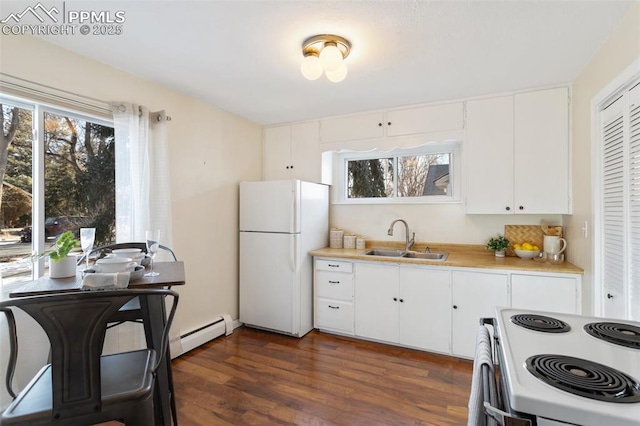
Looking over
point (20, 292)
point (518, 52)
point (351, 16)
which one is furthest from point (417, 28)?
point (20, 292)

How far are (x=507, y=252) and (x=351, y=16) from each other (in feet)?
8.31

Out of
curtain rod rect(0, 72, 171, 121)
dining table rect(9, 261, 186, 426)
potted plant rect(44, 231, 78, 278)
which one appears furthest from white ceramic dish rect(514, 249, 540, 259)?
curtain rod rect(0, 72, 171, 121)

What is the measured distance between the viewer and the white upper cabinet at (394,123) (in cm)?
290

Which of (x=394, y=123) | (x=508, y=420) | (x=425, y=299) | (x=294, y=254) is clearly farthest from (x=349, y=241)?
(x=508, y=420)

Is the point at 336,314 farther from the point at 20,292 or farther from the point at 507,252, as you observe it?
the point at 20,292

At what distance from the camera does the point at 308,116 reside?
345 cm

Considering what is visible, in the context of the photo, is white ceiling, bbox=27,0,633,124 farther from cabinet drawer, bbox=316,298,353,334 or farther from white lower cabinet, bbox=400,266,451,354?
cabinet drawer, bbox=316,298,353,334

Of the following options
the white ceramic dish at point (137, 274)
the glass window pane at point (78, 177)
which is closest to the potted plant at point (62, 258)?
the white ceramic dish at point (137, 274)

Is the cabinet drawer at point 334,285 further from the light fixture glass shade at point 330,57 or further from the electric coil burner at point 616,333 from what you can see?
the electric coil burner at point 616,333

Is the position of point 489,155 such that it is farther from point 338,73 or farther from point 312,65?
point 312,65

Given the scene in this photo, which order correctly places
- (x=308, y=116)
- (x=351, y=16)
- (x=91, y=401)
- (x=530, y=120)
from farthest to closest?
(x=308, y=116), (x=530, y=120), (x=351, y=16), (x=91, y=401)

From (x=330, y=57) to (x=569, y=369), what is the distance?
1767 millimetres

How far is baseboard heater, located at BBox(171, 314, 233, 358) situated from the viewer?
2.70 metres

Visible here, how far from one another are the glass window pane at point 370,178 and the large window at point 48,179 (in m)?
2.42
